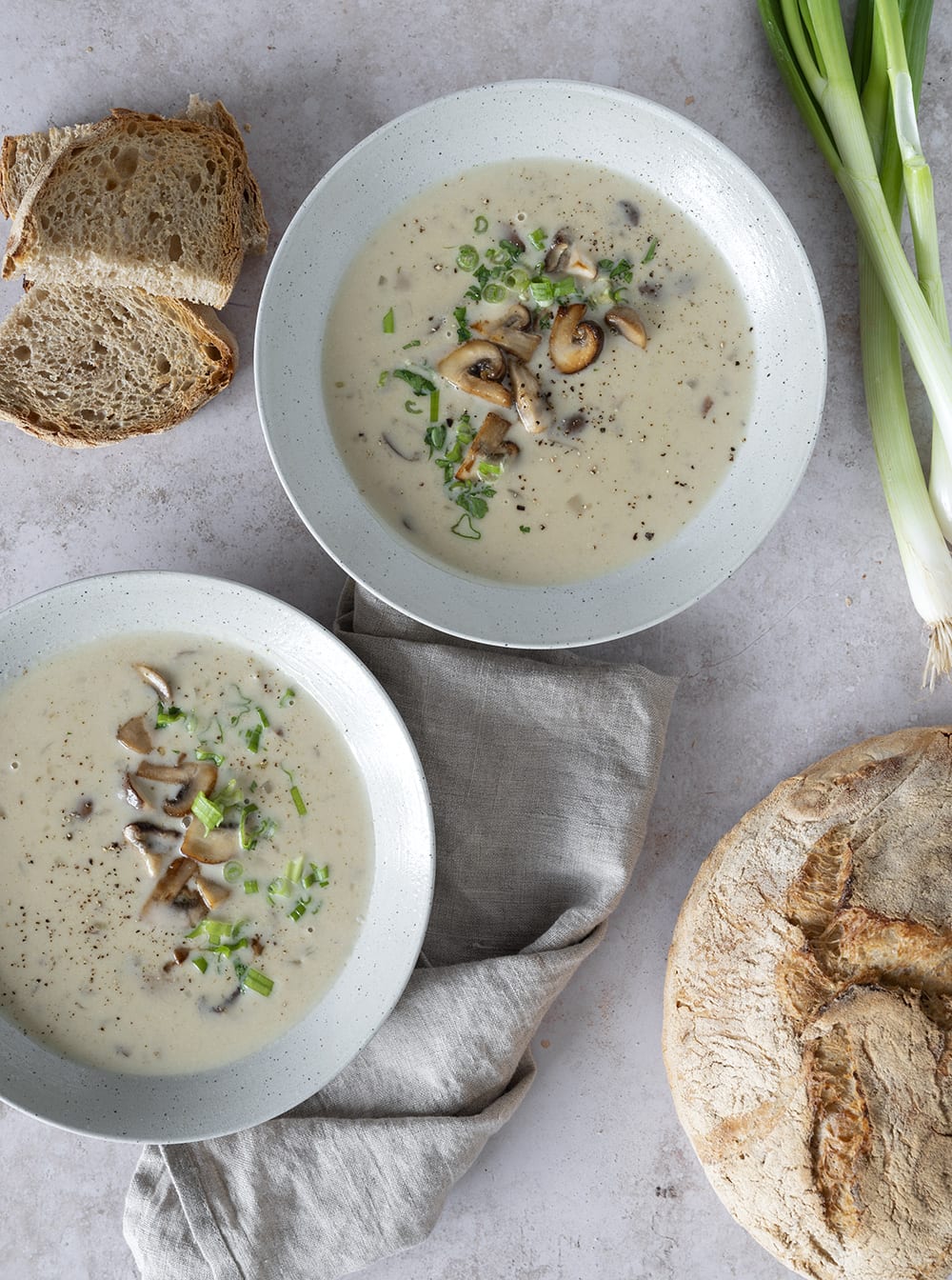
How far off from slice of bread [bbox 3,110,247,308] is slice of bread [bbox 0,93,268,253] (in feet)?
0.10

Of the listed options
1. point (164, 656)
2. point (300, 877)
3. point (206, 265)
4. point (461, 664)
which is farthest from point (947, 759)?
point (206, 265)

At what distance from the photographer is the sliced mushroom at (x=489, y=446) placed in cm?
239

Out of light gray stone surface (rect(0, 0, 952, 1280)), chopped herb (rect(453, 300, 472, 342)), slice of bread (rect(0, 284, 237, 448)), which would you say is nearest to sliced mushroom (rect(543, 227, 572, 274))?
chopped herb (rect(453, 300, 472, 342))

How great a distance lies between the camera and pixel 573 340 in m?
2.38

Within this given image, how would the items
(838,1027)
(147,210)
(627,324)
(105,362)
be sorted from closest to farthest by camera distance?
(838,1027), (627,324), (147,210), (105,362)

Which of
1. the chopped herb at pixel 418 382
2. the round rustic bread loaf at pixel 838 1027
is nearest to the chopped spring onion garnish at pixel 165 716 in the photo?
the chopped herb at pixel 418 382

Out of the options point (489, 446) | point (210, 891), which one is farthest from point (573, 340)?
point (210, 891)

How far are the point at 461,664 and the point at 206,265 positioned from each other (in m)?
1.11

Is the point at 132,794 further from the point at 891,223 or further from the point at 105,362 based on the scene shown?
the point at 891,223

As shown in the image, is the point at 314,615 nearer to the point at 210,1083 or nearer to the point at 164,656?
the point at 164,656

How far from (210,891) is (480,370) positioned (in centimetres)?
133

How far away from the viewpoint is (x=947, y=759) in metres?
2.35

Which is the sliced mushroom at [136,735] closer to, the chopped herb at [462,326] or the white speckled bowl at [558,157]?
the white speckled bowl at [558,157]

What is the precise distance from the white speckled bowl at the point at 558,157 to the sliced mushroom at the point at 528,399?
0.37 m
